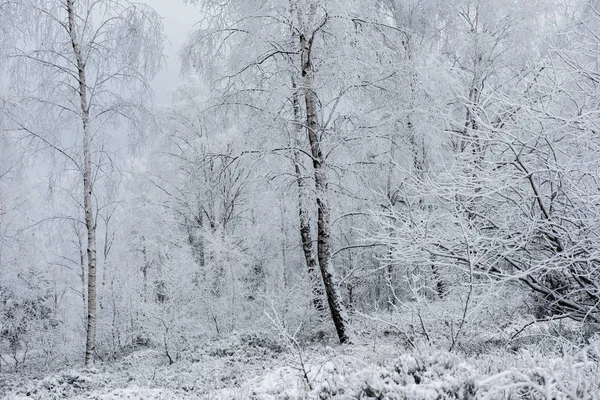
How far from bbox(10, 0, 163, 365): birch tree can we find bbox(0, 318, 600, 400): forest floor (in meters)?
2.30

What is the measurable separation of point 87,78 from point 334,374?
26.0ft

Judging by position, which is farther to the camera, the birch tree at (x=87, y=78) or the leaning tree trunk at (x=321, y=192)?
the birch tree at (x=87, y=78)

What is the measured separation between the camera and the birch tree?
27.5ft

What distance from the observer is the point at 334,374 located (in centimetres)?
423

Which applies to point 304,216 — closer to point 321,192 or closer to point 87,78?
point 321,192

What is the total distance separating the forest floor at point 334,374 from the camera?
2859 millimetres

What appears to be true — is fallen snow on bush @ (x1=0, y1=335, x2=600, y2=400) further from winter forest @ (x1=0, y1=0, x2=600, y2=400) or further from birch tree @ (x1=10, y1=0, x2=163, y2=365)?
birch tree @ (x1=10, y1=0, x2=163, y2=365)

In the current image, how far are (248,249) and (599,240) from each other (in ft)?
43.3

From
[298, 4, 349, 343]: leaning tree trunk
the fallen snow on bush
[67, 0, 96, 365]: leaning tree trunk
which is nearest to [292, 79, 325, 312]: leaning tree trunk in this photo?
[298, 4, 349, 343]: leaning tree trunk

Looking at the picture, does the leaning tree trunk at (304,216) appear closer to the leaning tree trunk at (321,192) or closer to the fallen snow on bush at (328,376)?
the leaning tree trunk at (321,192)

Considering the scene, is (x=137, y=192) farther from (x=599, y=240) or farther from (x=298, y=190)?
(x=599, y=240)

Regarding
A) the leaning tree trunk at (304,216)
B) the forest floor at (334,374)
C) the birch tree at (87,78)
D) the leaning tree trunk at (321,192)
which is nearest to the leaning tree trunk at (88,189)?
the birch tree at (87,78)

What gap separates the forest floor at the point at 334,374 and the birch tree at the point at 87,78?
7.53 ft

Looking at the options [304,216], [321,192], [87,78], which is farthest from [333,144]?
[87,78]
